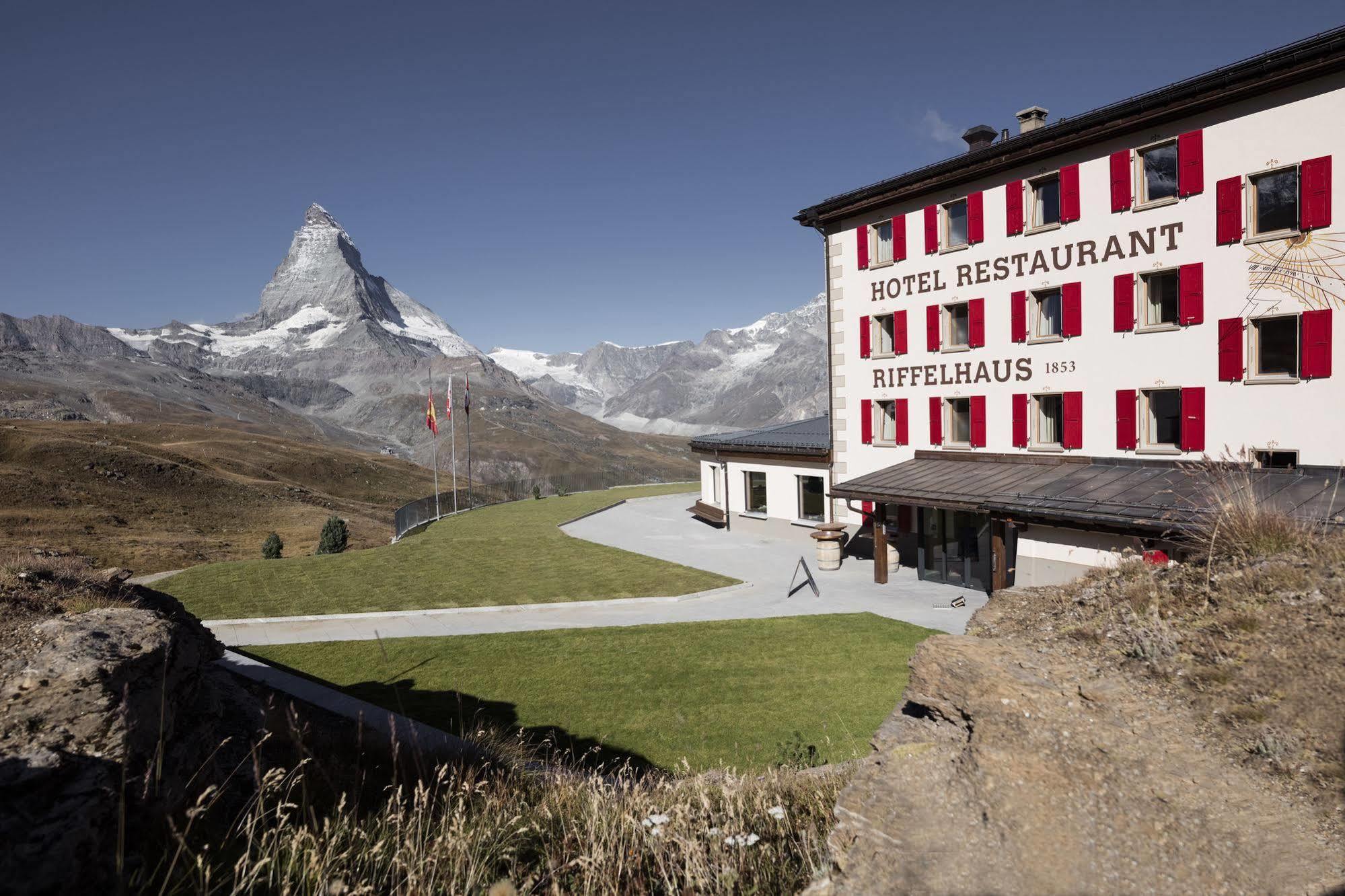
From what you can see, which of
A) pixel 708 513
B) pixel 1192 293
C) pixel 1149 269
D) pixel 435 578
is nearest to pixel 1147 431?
pixel 1192 293

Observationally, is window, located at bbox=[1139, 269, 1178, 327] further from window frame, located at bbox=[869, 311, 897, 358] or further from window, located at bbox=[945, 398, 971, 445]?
window frame, located at bbox=[869, 311, 897, 358]

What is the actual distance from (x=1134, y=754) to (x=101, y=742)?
5851 mm

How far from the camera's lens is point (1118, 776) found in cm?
378

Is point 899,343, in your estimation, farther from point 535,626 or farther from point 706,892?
point 706,892

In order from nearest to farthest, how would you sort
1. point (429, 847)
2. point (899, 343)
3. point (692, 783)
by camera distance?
point (429, 847)
point (692, 783)
point (899, 343)

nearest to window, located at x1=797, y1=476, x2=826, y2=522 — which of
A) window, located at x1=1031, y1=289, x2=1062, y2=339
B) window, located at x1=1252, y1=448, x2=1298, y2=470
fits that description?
window, located at x1=1031, y1=289, x2=1062, y2=339

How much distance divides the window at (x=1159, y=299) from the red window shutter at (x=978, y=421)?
15.3ft

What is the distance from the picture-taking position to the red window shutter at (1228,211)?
15.8 m

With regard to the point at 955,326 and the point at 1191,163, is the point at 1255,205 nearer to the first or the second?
the point at 1191,163

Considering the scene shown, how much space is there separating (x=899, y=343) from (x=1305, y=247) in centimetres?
1020

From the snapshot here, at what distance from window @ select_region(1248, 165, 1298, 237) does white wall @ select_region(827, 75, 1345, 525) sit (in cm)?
30

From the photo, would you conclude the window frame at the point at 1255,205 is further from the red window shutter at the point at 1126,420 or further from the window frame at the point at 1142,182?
the red window shutter at the point at 1126,420

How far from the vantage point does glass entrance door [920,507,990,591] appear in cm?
2031

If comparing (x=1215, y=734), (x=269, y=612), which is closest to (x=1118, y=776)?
(x=1215, y=734)
